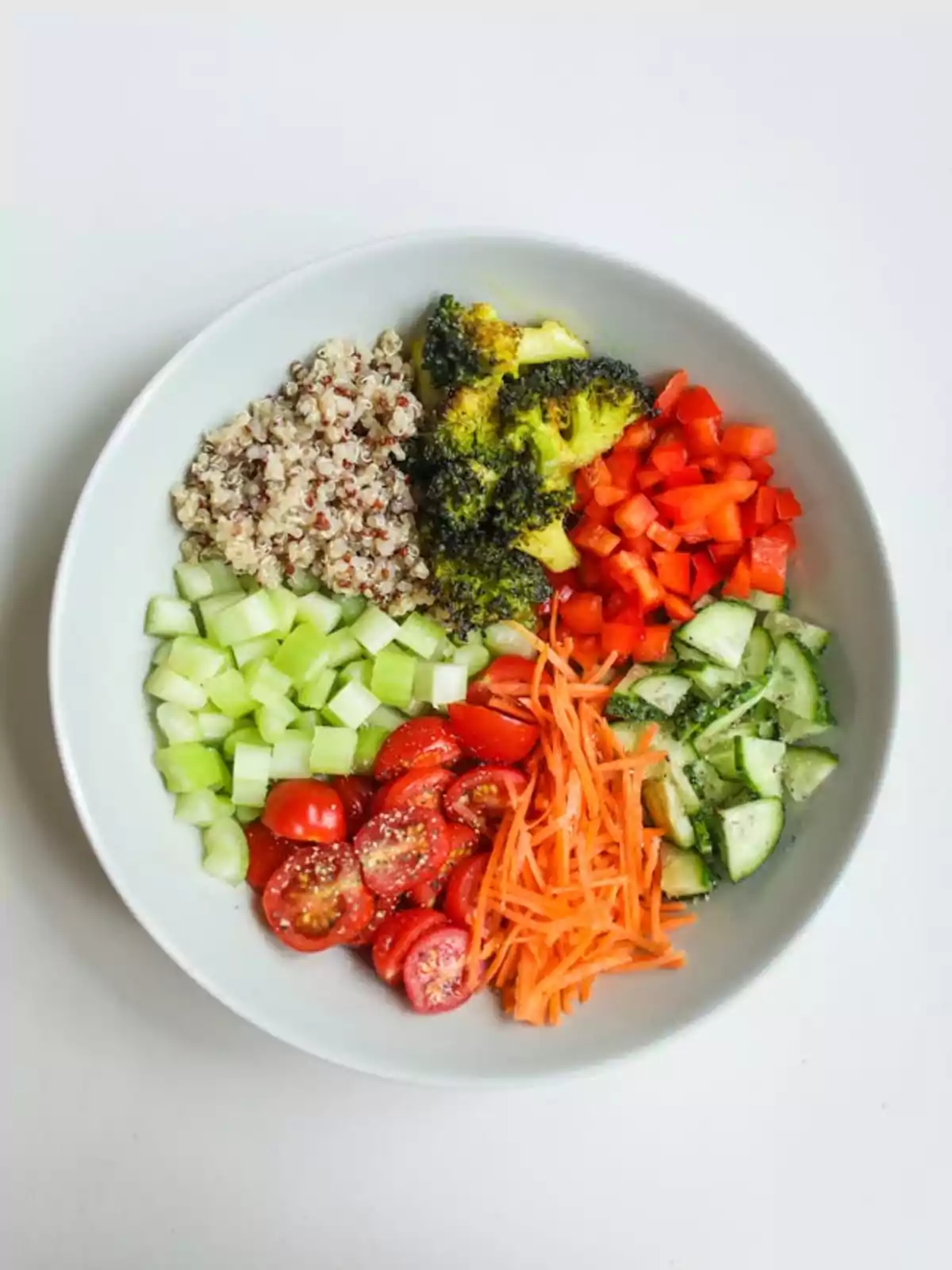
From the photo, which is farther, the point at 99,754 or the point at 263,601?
the point at 263,601

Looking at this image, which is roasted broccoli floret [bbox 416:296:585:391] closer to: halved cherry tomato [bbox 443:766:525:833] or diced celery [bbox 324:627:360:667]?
diced celery [bbox 324:627:360:667]

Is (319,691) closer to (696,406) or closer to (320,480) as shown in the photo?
(320,480)

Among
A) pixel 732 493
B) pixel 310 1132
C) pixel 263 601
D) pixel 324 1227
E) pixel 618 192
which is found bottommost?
pixel 324 1227

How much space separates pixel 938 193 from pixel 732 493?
1082 mm

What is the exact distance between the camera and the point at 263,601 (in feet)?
7.92

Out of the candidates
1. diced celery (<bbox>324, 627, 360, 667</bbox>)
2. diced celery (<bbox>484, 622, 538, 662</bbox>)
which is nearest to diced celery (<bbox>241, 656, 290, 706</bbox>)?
diced celery (<bbox>324, 627, 360, 667</bbox>)

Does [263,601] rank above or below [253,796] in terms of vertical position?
above

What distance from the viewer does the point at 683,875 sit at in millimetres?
2498

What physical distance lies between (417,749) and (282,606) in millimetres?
435

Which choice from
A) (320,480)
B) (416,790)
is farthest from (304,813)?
(320,480)

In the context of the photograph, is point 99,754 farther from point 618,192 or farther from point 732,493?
point 618,192

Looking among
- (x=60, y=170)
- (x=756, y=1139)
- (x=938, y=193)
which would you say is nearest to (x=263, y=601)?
(x=60, y=170)

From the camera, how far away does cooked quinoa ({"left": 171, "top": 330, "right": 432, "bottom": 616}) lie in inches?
92.4

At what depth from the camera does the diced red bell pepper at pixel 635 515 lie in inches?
97.0
